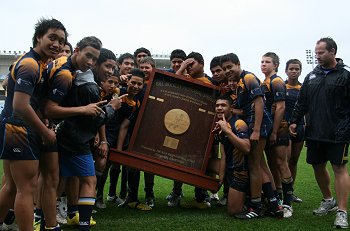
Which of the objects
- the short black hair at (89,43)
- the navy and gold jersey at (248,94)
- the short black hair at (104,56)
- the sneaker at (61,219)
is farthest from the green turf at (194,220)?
the short black hair at (89,43)

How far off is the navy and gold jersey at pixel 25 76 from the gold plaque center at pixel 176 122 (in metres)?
2.57

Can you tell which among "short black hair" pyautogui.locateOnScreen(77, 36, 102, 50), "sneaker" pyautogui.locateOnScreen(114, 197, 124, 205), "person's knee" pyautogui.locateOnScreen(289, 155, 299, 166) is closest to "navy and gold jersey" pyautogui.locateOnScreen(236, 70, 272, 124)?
"person's knee" pyautogui.locateOnScreen(289, 155, 299, 166)

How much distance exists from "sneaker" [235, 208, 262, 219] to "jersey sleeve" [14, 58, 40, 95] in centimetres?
327

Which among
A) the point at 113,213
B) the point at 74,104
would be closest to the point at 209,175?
the point at 113,213

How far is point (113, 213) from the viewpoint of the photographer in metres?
5.75

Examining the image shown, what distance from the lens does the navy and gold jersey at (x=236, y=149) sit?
5.49 metres

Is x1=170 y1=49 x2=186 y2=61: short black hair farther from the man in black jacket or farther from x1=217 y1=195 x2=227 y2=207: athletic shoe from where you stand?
x1=217 y1=195 x2=227 y2=207: athletic shoe

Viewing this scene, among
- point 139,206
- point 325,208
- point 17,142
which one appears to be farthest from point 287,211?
point 17,142

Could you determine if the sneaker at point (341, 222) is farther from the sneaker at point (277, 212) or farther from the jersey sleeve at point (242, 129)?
the jersey sleeve at point (242, 129)

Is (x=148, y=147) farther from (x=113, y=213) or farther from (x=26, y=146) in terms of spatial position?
(x=26, y=146)

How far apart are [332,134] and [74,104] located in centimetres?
327

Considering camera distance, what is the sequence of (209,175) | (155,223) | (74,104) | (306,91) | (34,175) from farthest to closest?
(209,175) < (306,91) < (155,223) < (74,104) < (34,175)

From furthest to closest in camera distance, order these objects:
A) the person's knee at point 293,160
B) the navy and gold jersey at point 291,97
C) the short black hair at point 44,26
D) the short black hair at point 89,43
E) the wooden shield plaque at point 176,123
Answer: the navy and gold jersey at point 291,97
the person's knee at point 293,160
the wooden shield plaque at point 176,123
the short black hair at point 89,43
the short black hair at point 44,26

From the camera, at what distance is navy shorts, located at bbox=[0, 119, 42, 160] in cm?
342
